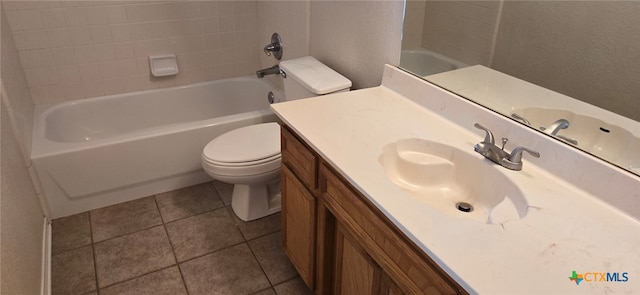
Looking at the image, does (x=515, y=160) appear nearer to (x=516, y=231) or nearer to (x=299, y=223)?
(x=516, y=231)

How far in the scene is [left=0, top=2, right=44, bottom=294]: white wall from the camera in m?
1.40

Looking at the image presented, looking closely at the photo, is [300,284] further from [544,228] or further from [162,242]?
[544,228]

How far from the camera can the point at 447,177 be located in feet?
4.46

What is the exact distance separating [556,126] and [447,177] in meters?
0.34

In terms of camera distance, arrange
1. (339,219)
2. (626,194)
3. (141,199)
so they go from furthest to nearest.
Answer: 1. (141,199)
2. (339,219)
3. (626,194)

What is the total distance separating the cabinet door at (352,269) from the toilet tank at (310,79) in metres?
0.69

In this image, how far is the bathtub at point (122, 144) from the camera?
2221 millimetres

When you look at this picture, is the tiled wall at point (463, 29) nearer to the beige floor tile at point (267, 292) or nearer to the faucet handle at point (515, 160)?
the faucet handle at point (515, 160)

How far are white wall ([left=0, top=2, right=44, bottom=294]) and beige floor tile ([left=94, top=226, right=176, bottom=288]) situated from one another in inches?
9.7

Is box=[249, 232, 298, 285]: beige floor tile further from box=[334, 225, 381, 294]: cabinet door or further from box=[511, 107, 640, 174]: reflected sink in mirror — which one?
box=[511, 107, 640, 174]: reflected sink in mirror

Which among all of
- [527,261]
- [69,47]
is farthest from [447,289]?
[69,47]

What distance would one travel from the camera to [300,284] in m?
1.86

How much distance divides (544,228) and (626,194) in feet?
0.79

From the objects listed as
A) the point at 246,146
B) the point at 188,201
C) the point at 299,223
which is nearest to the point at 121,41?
the point at 188,201
